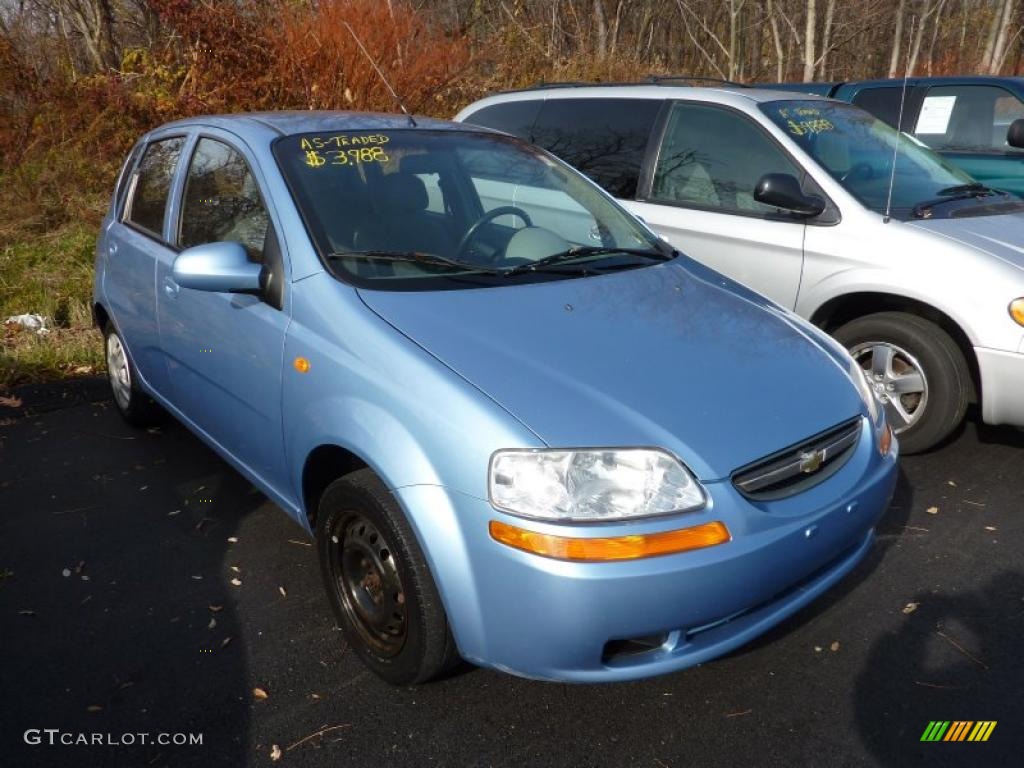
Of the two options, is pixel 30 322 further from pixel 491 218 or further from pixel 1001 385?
pixel 1001 385

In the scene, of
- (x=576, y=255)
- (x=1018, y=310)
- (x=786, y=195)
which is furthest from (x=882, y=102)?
(x=576, y=255)

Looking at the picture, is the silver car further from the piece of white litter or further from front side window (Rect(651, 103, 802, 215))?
the piece of white litter

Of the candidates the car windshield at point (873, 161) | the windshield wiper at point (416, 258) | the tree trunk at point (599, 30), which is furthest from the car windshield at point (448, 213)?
the tree trunk at point (599, 30)

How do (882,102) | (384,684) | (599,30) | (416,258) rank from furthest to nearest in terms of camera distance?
(599,30)
(882,102)
(416,258)
(384,684)

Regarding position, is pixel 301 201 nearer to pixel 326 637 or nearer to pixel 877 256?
pixel 326 637

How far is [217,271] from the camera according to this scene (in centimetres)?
275

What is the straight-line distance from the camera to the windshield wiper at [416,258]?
2.80 metres

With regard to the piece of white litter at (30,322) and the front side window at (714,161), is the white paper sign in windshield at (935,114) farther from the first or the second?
the piece of white litter at (30,322)

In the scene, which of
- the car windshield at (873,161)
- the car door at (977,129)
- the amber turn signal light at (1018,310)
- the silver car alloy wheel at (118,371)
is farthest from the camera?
the car door at (977,129)

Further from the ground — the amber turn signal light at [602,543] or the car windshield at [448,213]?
the car windshield at [448,213]

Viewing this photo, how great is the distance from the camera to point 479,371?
7.47ft

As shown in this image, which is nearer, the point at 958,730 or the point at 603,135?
the point at 958,730

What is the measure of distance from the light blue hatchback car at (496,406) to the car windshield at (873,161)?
4.99ft

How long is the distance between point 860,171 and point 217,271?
3.45m
